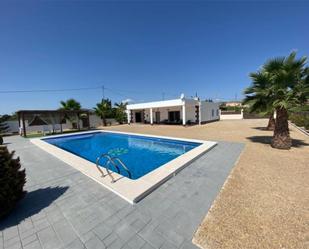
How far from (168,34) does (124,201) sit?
55.3ft

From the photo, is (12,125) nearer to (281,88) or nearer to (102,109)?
(102,109)

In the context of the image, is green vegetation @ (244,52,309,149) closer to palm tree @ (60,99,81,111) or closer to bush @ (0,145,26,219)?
bush @ (0,145,26,219)

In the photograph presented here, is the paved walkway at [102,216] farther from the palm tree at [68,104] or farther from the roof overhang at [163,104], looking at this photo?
the palm tree at [68,104]

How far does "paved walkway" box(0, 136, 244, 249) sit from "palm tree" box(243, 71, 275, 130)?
5369 mm

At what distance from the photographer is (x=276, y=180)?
3.91 metres

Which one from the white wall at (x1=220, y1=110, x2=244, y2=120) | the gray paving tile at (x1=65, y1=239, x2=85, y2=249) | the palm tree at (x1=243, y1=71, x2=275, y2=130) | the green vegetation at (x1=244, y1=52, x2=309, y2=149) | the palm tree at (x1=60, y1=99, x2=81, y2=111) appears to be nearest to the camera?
the gray paving tile at (x1=65, y1=239, x2=85, y2=249)

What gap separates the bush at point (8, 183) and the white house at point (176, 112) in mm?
16813

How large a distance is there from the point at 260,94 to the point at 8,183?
9.58 m

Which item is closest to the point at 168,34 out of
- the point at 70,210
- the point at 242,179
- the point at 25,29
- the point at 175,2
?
the point at 175,2

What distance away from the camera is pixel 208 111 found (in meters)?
24.3

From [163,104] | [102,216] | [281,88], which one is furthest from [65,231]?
[163,104]

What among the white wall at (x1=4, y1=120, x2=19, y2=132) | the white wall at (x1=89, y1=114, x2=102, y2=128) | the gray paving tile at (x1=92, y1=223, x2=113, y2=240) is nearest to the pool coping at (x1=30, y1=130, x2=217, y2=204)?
the gray paving tile at (x1=92, y1=223, x2=113, y2=240)

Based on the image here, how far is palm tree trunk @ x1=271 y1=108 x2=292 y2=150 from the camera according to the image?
22.5ft

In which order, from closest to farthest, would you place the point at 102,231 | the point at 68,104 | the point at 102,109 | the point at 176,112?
the point at 102,231, the point at 68,104, the point at 102,109, the point at 176,112
